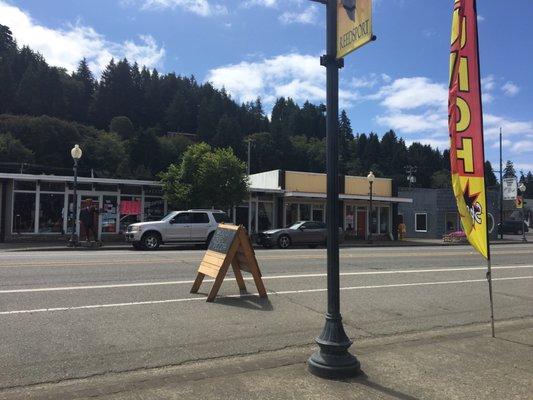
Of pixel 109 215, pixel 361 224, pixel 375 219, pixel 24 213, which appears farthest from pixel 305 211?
pixel 24 213

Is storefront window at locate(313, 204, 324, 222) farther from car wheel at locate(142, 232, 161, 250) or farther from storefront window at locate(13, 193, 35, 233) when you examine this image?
storefront window at locate(13, 193, 35, 233)

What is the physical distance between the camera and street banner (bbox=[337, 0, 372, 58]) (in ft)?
15.6

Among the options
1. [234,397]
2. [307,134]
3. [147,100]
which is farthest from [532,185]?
[234,397]

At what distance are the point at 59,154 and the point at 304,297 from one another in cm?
9593

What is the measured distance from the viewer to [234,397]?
444 cm

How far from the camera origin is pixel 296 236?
1021 inches

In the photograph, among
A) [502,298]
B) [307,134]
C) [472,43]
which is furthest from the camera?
[307,134]

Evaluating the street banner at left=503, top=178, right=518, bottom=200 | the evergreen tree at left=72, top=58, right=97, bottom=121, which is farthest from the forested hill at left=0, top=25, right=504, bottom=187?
the street banner at left=503, top=178, right=518, bottom=200

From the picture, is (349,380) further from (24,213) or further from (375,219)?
(375,219)

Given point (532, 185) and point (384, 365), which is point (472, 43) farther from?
point (532, 185)

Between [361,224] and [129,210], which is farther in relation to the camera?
[361,224]

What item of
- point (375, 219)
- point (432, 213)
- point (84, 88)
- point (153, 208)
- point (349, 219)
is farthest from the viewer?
point (84, 88)

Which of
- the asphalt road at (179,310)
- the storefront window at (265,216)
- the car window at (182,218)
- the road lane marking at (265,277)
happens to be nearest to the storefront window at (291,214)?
the storefront window at (265,216)

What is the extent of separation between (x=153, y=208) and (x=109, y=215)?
2.46 m
